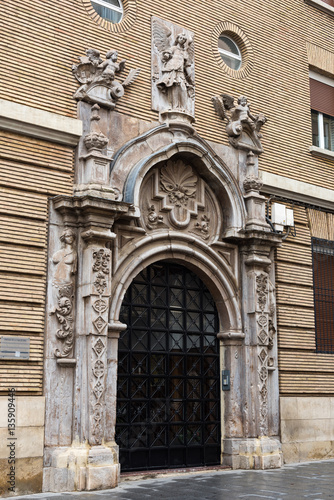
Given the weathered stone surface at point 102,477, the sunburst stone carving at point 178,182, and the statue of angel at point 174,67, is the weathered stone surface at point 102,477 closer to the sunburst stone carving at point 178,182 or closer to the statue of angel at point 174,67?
the sunburst stone carving at point 178,182

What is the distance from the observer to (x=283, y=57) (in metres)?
14.2

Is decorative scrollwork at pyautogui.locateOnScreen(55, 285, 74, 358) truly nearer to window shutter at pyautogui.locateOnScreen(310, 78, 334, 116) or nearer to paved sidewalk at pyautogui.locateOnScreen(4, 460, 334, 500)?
paved sidewalk at pyautogui.locateOnScreen(4, 460, 334, 500)

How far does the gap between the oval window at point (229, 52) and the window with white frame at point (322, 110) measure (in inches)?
86.6

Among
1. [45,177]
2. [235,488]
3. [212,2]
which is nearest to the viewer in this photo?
[235,488]

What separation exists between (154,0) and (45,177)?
172 inches

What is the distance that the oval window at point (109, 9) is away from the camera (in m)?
11.5

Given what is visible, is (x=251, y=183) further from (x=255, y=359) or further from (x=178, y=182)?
(x=255, y=359)

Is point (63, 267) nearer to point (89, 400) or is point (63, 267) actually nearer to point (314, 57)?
point (89, 400)

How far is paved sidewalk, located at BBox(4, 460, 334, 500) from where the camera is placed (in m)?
8.56

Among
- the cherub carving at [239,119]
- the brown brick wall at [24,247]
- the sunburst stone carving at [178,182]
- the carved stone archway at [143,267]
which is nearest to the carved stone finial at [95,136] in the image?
the carved stone archway at [143,267]

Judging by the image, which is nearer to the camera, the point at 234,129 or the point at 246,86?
the point at 234,129

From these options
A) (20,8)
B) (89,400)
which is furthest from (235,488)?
(20,8)

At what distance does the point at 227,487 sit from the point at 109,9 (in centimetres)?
811

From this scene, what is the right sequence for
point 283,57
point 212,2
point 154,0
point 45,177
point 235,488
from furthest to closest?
point 283,57
point 212,2
point 154,0
point 45,177
point 235,488
